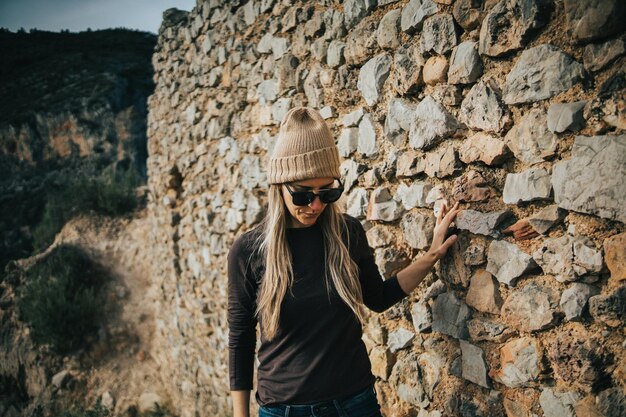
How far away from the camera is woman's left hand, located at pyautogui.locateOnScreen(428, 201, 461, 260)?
185cm

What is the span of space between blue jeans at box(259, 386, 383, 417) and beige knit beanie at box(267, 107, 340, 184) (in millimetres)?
849

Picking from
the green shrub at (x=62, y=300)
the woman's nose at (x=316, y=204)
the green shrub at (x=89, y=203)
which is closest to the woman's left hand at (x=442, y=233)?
the woman's nose at (x=316, y=204)

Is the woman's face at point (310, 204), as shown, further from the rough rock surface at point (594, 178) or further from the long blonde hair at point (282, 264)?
the rough rock surface at point (594, 178)

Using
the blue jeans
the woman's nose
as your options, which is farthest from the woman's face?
the blue jeans

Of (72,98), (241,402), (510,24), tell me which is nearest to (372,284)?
(241,402)

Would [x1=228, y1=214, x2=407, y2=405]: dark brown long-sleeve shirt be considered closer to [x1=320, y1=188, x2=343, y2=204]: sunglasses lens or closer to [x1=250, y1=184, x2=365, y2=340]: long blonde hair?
[x1=250, y1=184, x2=365, y2=340]: long blonde hair

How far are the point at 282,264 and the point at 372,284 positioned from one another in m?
0.44

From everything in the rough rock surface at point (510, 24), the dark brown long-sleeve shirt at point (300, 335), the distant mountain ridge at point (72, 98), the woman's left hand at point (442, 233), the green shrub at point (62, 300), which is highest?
the distant mountain ridge at point (72, 98)

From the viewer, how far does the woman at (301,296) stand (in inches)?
63.8

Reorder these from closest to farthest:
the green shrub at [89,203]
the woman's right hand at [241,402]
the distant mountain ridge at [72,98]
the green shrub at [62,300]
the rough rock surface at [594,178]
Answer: the rough rock surface at [594,178]
the woman's right hand at [241,402]
the green shrub at [62,300]
the green shrub at [89,203]
the distant mountain ridge at [72,98]

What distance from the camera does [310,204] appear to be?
5.46 feet

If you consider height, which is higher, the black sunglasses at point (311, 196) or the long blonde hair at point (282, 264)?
the black sunglasses at point (311, 196)

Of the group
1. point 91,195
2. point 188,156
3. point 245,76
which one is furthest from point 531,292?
Result: point 91,195

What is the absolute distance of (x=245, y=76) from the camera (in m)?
3.46
